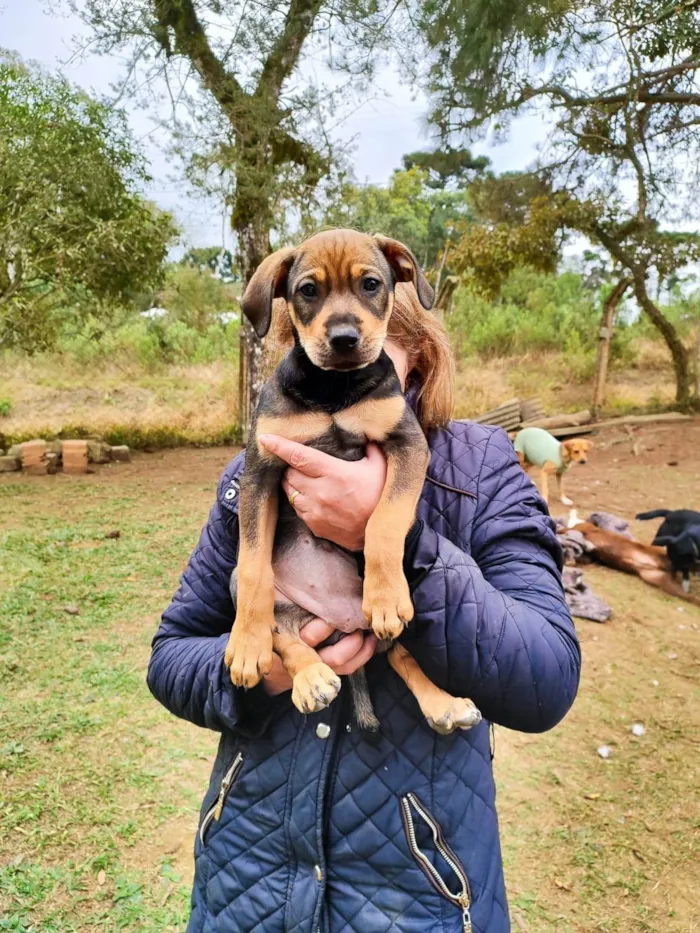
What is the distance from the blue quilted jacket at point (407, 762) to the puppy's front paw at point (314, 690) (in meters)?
0.06

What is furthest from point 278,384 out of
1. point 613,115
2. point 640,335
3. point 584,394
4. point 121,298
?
point 640,335

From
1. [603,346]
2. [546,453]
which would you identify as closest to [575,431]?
[603,346]

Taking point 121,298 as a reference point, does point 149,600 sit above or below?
below

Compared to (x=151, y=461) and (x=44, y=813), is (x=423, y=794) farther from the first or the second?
(x=151, y=461)

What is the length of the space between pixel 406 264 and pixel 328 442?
52 cm

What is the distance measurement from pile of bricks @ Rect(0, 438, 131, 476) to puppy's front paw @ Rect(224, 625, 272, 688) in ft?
29.7

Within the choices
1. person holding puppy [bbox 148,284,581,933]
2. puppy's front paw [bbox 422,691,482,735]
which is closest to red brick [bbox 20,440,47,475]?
person holding puppy [bbox 148,284,581,933]

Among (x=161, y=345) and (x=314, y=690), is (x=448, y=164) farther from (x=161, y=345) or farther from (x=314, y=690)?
(x=314, y=690)

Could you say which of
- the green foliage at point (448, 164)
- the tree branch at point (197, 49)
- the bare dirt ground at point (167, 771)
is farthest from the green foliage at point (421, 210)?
the bare dirt ground at point (167, 771)

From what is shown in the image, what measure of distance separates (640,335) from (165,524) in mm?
13956

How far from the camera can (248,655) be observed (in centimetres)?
142

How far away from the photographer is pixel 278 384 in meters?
1.61

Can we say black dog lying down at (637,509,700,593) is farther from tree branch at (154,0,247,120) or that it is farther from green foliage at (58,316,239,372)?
green foliage at (58,316,239,372)

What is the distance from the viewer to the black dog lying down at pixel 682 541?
229 inches
